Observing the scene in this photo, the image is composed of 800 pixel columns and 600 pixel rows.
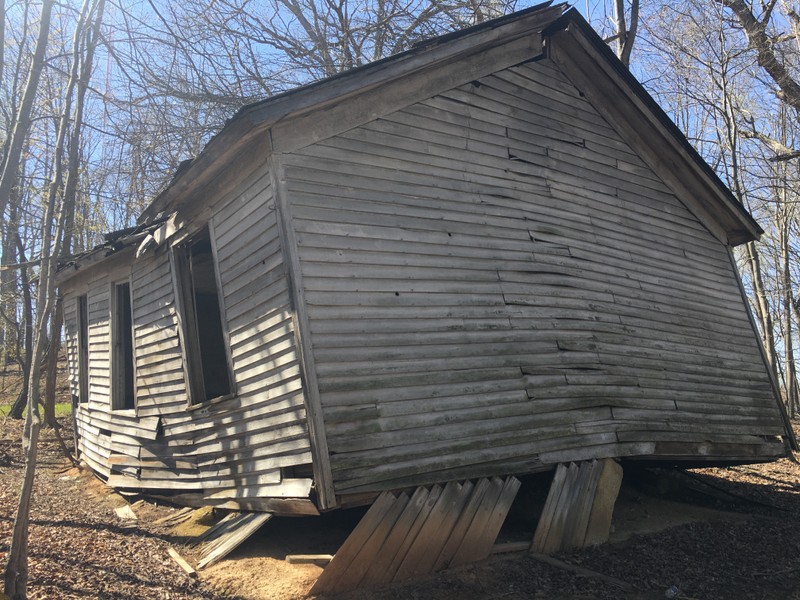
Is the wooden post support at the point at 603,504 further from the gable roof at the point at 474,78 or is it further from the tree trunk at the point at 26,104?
the tree trunk at the point at 26,104

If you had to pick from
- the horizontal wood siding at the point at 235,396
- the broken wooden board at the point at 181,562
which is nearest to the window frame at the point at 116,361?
the horizontal wood siding at the point at 235,396

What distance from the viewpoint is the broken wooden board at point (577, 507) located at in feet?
21.8

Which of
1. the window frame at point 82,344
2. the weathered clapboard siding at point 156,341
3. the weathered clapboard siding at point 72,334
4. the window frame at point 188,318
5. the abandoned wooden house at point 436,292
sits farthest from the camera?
the weathered clapboard siding at point 72,334

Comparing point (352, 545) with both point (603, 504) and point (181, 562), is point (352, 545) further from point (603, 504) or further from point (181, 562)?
point (603, 504)

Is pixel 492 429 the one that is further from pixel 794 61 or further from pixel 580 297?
pixel 794 61

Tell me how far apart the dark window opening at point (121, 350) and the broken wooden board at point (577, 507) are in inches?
259

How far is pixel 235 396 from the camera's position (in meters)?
6.65

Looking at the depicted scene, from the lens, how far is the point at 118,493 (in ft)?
31.4

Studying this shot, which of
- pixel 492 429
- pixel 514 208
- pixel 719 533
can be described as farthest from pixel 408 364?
pixel 719 533

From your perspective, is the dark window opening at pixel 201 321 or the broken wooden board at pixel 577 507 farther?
the dark window opening at pixel 201 321

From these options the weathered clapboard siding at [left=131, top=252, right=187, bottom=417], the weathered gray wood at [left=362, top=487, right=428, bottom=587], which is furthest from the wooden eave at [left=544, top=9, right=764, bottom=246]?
the weathered gray wood at [left=362, top=487, right=428, bottom=587]

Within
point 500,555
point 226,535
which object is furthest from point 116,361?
point 500,555

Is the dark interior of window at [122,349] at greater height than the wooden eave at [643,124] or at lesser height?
lesser

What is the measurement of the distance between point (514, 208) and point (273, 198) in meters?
3.24
